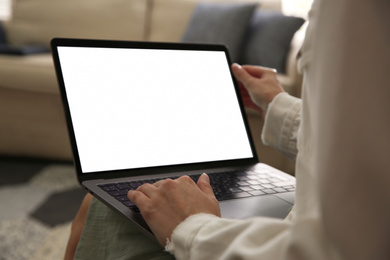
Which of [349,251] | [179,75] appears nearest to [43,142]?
[179,75]

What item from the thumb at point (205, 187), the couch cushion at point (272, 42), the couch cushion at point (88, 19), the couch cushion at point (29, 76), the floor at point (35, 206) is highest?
the thumb at point (205, 187)

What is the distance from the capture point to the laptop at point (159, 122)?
2.16ft

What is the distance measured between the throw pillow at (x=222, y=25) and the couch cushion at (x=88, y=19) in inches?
15.2

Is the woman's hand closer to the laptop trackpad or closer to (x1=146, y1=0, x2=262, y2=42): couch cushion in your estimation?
the laptop trackpad

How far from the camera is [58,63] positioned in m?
0.70

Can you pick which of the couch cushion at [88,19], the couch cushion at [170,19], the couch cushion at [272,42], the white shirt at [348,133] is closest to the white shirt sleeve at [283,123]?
the white shirt at [348,133]

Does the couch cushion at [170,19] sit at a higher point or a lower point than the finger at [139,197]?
lower

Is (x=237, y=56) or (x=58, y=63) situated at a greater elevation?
(x=58, y=63)

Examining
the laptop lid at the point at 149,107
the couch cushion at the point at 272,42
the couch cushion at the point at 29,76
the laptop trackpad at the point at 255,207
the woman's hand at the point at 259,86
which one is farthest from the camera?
the couch cushion at the point at 272,42

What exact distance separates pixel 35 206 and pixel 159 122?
937mm

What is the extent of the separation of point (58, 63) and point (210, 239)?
1.41ft

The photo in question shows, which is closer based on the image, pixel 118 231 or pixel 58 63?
pixel 118 231

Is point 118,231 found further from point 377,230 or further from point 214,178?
point 377,230

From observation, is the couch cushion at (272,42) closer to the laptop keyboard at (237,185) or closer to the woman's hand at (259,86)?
the woman's hand at (259,86)
